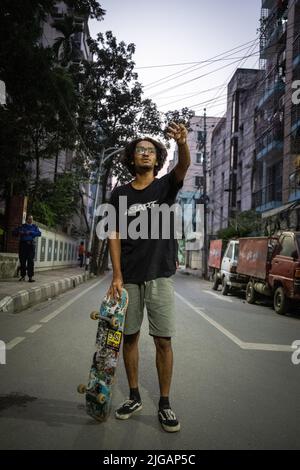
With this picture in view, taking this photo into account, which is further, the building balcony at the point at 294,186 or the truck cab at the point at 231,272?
the building balcony at the point at 294,186

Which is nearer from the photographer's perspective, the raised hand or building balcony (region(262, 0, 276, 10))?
the raised hand

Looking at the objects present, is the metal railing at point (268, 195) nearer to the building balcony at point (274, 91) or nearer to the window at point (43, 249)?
the building balcony at point (274, 91)

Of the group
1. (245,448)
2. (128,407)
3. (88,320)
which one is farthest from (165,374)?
(88,320)

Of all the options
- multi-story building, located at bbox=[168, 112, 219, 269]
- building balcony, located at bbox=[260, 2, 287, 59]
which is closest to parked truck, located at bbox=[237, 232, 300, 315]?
building balcony, located at bbox=[260, 2, 287, 59]

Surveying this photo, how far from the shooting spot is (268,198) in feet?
84.4

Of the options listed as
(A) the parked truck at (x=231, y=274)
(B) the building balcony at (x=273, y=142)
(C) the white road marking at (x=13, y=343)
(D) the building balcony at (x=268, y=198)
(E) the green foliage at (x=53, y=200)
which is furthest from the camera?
(D) the building balcony at (x=268, y=198)

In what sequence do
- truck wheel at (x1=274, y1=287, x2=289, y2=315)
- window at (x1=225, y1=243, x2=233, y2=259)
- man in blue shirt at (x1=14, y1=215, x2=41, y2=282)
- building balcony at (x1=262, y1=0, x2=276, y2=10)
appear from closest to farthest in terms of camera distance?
1. truck wheel at (x1=274, y1=287, x2=289, y2=315)
2. man in blue shirt at (x1=14, y1=215, x2=41, y2=282)
3. window at (x1=225, y1=243, x2=233, y2=259)
4. building balcony at (x1=262, y1=0, x2=276, y2=10)

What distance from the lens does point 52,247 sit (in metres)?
25.7

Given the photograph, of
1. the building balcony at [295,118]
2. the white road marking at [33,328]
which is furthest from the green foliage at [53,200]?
the white road marking at [33,328]

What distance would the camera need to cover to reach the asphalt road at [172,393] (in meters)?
2.89

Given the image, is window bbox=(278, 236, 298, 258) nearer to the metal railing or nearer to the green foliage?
the metal railing

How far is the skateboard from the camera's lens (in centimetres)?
310

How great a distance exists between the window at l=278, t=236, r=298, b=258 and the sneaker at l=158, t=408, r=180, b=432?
8.58 m

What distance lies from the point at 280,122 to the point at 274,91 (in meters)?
2.19
